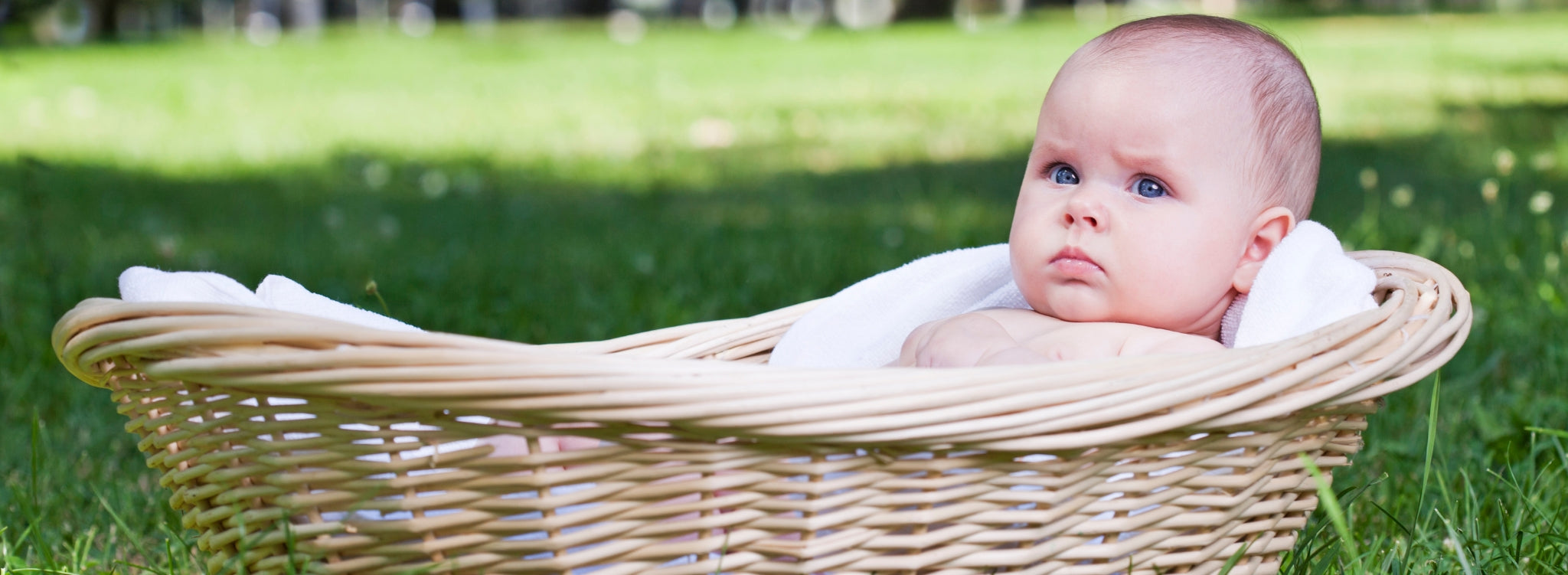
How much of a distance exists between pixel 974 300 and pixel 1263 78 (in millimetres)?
495

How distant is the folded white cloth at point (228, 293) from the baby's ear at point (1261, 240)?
0.93 meters

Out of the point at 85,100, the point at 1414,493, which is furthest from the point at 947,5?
the point at 1414,493

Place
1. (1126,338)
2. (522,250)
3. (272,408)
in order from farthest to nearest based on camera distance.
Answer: (522,250), (1126,338), (272,408)

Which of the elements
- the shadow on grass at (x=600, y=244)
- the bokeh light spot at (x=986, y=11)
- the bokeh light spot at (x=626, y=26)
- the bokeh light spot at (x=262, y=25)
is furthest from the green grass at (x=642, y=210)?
the bokeh light spot at (x=986, y=11)

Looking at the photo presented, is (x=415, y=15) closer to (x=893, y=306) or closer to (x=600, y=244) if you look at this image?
(x=600, y=244)

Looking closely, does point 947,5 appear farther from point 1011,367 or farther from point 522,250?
point 1011,367

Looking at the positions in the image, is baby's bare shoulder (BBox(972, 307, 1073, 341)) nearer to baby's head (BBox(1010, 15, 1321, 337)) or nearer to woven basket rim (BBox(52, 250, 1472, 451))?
baby's head (BBox(1010, 15, 1321, 337))

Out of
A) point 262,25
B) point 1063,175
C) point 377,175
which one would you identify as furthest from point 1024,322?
point 262,25

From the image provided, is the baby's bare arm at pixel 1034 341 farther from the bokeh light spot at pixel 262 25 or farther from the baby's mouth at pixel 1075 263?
the bokeh light spot at pixel 262 25

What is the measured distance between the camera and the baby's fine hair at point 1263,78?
1496 millimetres

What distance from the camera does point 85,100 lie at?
6793mm

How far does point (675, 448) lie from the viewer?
1.08m

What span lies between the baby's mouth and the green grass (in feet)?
1.19

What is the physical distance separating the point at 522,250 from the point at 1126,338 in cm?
231
